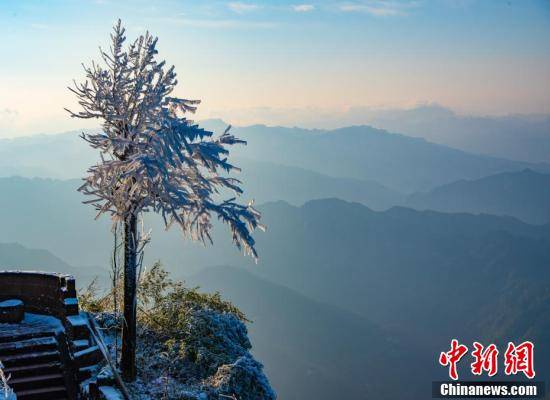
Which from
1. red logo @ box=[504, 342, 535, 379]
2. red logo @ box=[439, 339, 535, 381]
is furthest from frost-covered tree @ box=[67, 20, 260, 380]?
red logo @ box=[504, 342, 535, 379]

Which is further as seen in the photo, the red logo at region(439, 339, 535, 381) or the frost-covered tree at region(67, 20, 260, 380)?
the red logo at region(439, 339, 535, 381)

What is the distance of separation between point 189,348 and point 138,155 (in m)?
6.78

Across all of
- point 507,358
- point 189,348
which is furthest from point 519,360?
point 189,348

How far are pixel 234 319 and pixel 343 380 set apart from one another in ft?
572

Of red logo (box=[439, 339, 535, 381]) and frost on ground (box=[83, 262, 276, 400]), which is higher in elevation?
frost on ground (box=[83, 262, 276, 400])

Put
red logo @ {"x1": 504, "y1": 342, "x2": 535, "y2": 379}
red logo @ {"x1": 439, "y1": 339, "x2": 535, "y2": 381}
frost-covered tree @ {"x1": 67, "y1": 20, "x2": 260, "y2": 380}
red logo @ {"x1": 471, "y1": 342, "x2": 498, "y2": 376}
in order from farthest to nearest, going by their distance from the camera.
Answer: red logo @ {"x1": 504, "y1": 342, "x2": 535, "y2": 379} < red logo @ {"x1": 439, "y1": 339, "x2": 535, "y2": 381} < red logo @ {"x1": 471, "y1": 342, "x2": 498, "y2": 376} < frost-covered tree @ {"x1": 67, "y1": 20, "x2": 260, "y2": 380}

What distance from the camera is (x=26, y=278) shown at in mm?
15508

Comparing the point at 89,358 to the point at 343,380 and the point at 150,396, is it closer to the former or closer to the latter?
the point at 150,396

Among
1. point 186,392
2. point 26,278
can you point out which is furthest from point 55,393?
point 26,278

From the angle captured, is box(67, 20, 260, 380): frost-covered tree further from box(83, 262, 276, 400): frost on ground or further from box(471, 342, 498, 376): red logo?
box(471, 342, 498, 376): red logo

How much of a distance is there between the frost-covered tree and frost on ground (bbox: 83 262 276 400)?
1.30m

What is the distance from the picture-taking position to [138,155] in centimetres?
1187

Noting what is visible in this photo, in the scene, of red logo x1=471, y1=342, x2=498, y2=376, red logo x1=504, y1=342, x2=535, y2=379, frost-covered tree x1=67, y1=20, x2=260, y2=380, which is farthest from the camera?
red logo x1=504, y1=342, x2=535, y2=379

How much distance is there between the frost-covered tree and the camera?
41.1 feet
